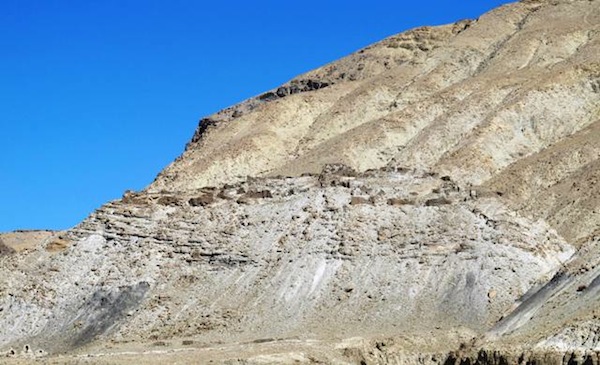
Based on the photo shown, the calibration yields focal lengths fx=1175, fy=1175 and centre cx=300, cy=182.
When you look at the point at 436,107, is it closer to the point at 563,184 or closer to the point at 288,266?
the point at 563,184

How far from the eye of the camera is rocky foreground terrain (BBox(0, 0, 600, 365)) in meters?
A: 40.9

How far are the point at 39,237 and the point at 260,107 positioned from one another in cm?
2097

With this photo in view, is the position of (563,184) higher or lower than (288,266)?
higher

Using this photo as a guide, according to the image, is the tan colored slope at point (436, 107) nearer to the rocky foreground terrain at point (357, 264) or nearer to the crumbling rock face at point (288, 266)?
the rocky foreground terrain at point (357, 264)

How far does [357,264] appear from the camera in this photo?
50.1 m

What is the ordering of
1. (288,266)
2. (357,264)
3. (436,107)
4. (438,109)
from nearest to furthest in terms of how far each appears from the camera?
(357,264)
(288,266)
(438,109)
(436,107)

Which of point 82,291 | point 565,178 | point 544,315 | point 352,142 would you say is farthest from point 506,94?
point 544,315

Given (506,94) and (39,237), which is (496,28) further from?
(39,237)

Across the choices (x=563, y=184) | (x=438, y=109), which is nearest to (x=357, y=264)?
(x=563, y=184)

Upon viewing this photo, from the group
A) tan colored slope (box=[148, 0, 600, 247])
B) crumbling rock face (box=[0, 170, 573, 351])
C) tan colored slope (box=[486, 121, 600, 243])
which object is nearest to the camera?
crumbling rock face (box=[0, 170, 573, 351])

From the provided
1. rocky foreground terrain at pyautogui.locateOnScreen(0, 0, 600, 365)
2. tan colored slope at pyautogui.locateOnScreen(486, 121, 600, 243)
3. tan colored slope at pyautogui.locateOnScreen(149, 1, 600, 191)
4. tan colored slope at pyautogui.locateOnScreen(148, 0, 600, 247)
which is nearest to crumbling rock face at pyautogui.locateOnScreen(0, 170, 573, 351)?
rocky foreground terrain at pyautogui.locateOnScreen(0, 0, 600, 365)

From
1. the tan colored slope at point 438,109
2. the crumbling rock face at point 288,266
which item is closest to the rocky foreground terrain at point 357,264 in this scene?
the crumbling rock face at point 288,266

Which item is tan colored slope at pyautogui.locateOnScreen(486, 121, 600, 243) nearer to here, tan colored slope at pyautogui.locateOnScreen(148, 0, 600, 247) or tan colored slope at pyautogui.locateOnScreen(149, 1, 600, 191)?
tan colored slope at pyautogui.locateOnScreen(148, 0, 600, 247)

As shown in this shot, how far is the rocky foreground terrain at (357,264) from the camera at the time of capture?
40.9 meters
